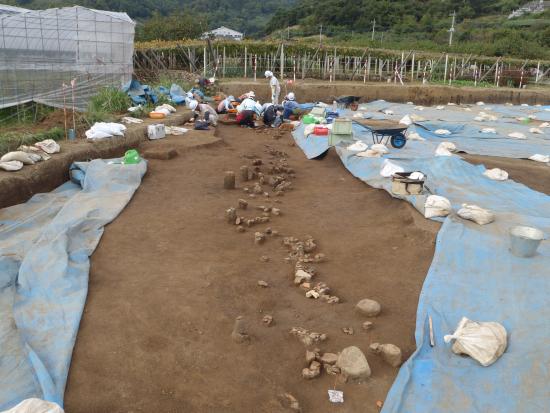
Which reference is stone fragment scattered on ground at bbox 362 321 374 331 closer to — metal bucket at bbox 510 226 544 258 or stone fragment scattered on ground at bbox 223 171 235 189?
metal bucket at bbox 510 226 544 258

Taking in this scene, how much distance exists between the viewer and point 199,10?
63.4 m

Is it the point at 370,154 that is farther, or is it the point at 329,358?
the point at 370,154

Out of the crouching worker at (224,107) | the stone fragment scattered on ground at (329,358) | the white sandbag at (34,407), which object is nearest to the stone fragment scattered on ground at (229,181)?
the stone fragment scattered on ground at (329,358)

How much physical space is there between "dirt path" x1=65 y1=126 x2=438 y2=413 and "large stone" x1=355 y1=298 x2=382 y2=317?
5 centimetres

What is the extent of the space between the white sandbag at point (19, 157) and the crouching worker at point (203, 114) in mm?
5295

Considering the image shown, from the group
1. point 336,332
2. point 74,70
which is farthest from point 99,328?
point 74,70

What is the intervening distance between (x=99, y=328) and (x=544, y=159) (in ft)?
28.8

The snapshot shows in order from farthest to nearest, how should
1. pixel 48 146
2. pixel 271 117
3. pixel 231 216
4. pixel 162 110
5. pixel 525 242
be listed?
pixel 271 117
pixel 162 110
pixel 48 146
pixel 231 216
pixel 525 242

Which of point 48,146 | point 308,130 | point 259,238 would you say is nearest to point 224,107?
point 308,130

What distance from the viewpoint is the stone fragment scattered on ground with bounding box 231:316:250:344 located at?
3.54 m

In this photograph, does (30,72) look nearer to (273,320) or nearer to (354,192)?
(354,192)

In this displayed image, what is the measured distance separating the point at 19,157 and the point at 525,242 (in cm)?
638

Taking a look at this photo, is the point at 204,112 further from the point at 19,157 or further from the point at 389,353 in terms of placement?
the point at 389,353

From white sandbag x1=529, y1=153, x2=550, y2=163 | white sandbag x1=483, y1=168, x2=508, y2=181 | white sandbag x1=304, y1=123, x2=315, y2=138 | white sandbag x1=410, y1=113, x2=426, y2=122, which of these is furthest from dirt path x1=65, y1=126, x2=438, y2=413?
white sandbag x1=410, y1=113, x2=426, y2=122
